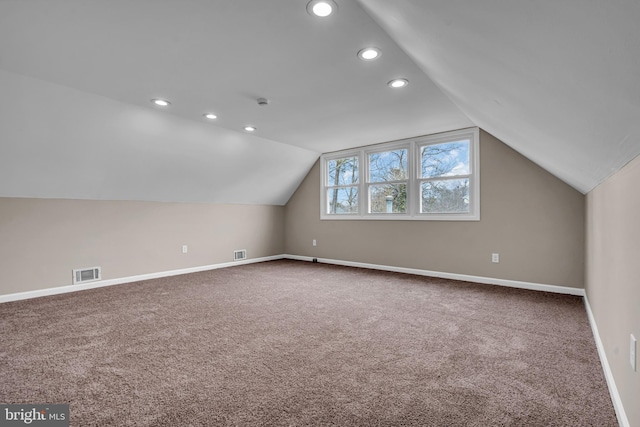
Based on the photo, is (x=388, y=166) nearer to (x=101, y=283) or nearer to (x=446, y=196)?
(x=446, y=196)

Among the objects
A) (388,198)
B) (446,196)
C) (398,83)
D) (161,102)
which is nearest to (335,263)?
(388,198)

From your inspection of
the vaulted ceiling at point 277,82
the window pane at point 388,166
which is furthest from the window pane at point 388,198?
the vaulted ceiling at point 277,82

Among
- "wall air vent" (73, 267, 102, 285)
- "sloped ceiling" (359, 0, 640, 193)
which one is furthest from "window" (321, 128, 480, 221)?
"wall air vent" (73, 267, 102, 285)

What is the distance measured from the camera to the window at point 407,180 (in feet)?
14.4

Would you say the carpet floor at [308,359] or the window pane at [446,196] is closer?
the carpet floor at [308,359]

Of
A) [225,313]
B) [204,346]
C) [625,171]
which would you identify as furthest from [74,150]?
[625,171]

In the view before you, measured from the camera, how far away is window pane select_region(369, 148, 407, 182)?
5062 millimetres

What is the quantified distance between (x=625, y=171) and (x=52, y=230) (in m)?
5.26

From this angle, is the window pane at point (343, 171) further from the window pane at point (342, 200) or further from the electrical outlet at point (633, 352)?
the electrical outlet at point (633, 352)

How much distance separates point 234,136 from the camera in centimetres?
439

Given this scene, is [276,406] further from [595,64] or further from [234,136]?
[234,136]

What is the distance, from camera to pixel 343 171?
5.87 meters

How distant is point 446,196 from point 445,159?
0.56 meters

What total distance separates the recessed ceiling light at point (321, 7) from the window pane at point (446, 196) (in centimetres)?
342
